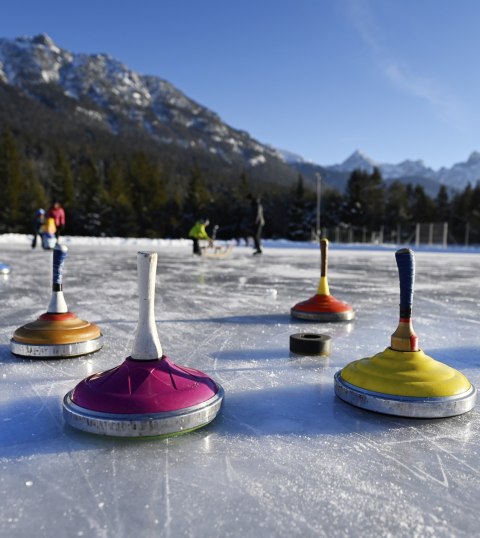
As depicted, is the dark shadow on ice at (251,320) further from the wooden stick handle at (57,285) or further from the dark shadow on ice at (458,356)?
the dark shadow on ice at (458,356)

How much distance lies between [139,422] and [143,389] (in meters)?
0.15

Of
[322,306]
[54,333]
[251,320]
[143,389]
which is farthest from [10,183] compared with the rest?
[143,389]

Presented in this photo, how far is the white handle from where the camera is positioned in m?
2.05

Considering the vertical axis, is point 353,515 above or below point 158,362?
below

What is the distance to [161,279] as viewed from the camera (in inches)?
309

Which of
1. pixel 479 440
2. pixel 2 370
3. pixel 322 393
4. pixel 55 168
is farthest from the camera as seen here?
pixel 55 168

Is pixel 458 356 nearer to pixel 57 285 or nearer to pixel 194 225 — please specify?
pixel 57 285

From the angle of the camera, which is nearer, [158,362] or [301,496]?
[301,496]

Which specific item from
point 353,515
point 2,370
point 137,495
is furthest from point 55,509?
point 2,370

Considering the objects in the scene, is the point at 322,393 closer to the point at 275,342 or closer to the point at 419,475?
the point at 419,475

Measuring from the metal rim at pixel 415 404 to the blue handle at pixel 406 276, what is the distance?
0.41m

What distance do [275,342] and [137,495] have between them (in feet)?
6.91

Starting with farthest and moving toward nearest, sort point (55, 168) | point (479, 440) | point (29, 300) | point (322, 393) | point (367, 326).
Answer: point (55, 168) → point (29, 300) → point (367, 326) → point (322, 393) → point (479, 440)

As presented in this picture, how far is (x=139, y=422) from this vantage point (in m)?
1.78
